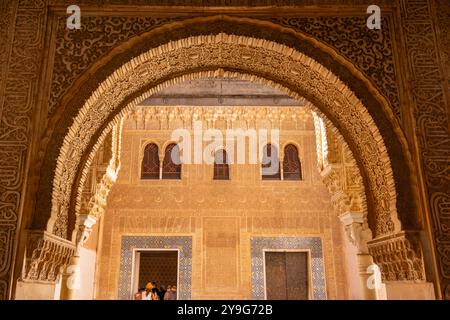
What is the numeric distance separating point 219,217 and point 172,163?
5.62 feet

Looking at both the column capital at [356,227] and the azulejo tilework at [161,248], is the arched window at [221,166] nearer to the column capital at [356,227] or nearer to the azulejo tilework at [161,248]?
the azulejo tilework at [161,248]

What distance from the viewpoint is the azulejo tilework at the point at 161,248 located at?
8.65 metres

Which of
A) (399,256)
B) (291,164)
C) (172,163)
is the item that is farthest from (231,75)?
(291,164)

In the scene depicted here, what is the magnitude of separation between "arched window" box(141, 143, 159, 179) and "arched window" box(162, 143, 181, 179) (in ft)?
0.68

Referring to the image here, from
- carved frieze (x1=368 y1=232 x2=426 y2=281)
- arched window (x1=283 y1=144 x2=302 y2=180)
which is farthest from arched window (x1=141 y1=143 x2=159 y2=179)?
carved frieze (x1=368 y1=232 x2=426 y2=281)

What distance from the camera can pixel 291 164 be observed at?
9.59 metres

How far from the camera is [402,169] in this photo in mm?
3568

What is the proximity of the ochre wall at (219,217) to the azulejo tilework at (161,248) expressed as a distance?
11cm

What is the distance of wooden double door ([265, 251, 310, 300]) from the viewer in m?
8.88

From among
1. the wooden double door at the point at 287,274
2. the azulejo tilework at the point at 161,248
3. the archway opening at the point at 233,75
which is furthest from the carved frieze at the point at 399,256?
the azulejo tilework at the point at 161,248

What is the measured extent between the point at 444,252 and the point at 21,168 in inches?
139

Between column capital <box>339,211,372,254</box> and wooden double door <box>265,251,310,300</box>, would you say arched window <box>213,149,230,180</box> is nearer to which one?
wooden double door <box>265,251,310,300</box>
